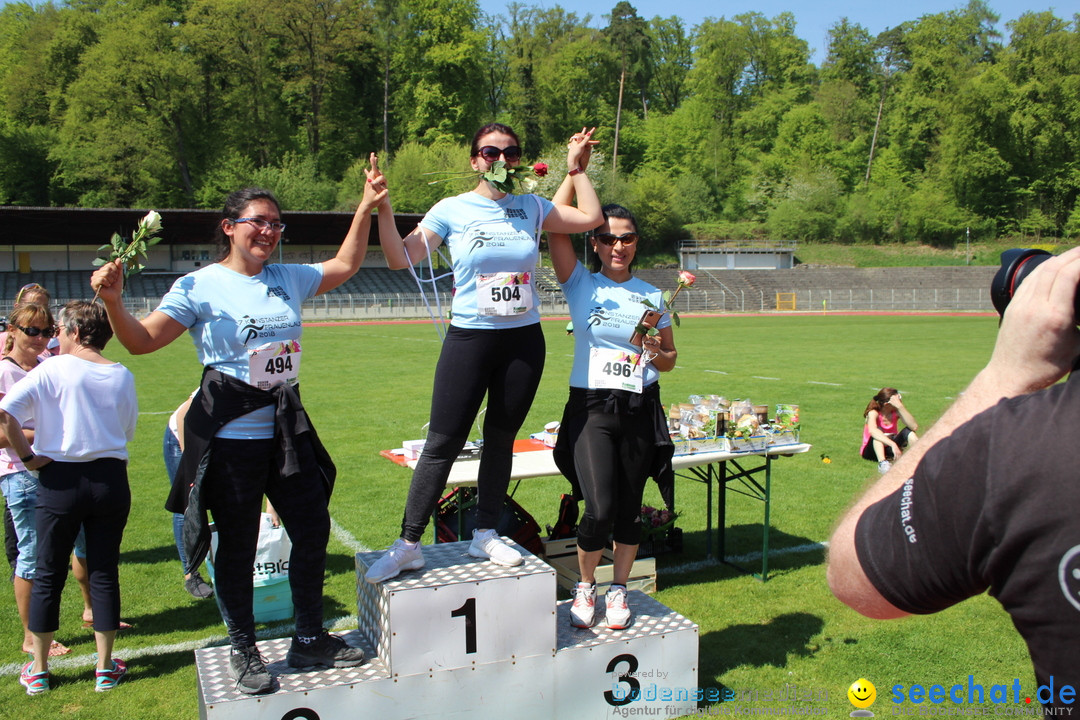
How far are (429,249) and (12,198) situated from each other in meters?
68.8

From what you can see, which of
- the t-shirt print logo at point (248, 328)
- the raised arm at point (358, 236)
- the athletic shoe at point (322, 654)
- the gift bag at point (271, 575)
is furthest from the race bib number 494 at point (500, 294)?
the gift bag at point (271, 575)

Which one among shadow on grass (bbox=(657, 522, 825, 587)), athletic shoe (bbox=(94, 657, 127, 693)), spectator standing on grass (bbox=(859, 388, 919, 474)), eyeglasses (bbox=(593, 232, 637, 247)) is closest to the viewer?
athletic shoe (bbox=(94, 657, 127, 693))

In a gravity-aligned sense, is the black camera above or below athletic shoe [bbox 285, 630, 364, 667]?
above

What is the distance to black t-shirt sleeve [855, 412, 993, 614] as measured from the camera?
122 cm

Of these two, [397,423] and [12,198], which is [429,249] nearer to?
[397,423]

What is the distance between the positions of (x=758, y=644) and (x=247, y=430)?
10.1 ft

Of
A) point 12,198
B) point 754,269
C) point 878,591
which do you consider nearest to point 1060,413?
point 878,591

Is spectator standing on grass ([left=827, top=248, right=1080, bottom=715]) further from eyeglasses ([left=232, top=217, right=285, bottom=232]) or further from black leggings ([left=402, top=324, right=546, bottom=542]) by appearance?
eyeglasses ([left=232, top=217, right=285, bottom=232])

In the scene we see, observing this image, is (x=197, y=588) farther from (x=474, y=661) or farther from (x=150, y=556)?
(x=474, y=661)

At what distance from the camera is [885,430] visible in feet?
30.2

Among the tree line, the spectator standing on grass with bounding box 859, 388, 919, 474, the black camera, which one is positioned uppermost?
the tree line

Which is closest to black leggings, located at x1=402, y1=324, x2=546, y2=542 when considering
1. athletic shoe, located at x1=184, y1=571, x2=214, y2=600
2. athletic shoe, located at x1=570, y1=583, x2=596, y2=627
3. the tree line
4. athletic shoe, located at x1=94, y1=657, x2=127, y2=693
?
athletic shoe, located at x1=570, y1=583, x2=596, y2=627

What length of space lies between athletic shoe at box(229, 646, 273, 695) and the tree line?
185ft

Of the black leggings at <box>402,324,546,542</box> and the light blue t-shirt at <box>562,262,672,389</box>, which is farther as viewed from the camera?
the light blue t-shirt at <box>562,262,672,389</box>
